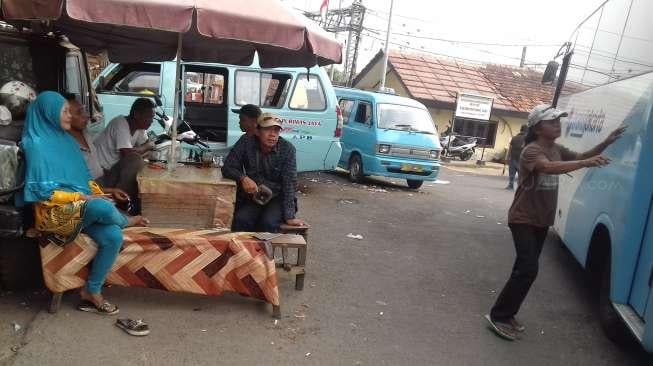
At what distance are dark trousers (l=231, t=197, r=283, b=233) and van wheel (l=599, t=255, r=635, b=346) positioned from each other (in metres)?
2.79

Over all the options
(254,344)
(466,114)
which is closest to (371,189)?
(254,344)

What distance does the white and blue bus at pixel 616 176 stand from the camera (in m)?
3.66

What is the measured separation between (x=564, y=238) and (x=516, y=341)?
2.54 m

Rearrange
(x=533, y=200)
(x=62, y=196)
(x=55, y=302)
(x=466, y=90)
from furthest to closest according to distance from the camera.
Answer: (x=466, y=90), (x=533, y=200), (x=55, y=302), (x=62, y=196)

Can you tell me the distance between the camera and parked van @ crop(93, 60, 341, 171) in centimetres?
833

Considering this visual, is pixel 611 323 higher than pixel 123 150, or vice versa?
pixel 123 150

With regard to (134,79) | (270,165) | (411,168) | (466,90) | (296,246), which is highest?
(466,90)

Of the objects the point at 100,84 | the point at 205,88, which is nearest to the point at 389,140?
the point at 205,88

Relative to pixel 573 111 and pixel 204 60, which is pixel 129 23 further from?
pixel 573 111

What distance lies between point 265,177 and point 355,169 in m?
7.22

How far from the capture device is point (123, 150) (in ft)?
16.2

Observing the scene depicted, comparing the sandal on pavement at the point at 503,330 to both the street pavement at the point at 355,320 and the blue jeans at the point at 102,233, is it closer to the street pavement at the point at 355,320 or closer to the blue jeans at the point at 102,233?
the street pavement at the point at 355,320

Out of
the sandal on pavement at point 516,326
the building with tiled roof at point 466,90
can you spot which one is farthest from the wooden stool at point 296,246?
the building with tiled roof at point 466,90

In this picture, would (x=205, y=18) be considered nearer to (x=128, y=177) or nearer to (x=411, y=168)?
(x=128, y=177)
